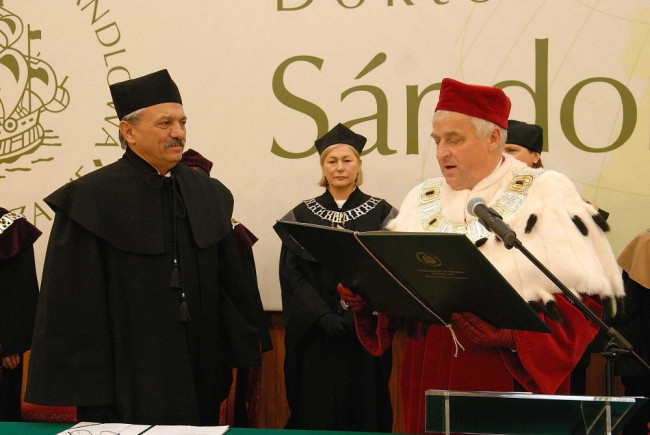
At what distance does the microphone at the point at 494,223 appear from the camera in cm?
193

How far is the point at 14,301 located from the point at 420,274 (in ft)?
10.4

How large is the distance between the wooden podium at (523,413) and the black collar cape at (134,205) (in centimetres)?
159

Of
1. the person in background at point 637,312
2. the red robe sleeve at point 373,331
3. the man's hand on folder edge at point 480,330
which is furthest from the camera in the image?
the person in background at point 637,312

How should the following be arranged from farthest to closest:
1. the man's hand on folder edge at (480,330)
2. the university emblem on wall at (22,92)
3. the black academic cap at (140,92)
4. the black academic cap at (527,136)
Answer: the university emblem on wall at (22,92)
the black academic cap at (527,136)
the black academic cap at (140,92)
the man's hand on folder edge at (480,330)

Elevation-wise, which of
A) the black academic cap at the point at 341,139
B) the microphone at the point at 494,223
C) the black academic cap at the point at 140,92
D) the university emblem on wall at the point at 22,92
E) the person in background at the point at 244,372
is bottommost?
the person in background at the point at 244,372

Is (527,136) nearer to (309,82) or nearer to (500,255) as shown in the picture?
(309,82)

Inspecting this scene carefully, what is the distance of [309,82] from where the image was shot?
17.5 ft

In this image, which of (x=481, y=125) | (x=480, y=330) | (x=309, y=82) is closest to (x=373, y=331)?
(x=480, y=330)

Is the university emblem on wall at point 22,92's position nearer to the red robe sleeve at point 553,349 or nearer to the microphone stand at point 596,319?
the red robe sleeve at point 553,349

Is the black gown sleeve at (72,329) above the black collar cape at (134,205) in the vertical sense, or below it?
below

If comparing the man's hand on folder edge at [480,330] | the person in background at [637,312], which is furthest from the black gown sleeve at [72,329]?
the person in background at [637,312]

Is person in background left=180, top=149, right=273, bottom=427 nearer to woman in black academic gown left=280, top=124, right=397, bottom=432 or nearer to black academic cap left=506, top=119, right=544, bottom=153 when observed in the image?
woman in black academic gown left=280, top=124, right=397, bottom=432

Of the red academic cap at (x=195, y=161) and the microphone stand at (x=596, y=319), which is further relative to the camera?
the red academic cap at (x=195, y=161)

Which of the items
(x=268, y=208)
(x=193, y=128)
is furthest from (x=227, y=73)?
(x=268, y=208)
